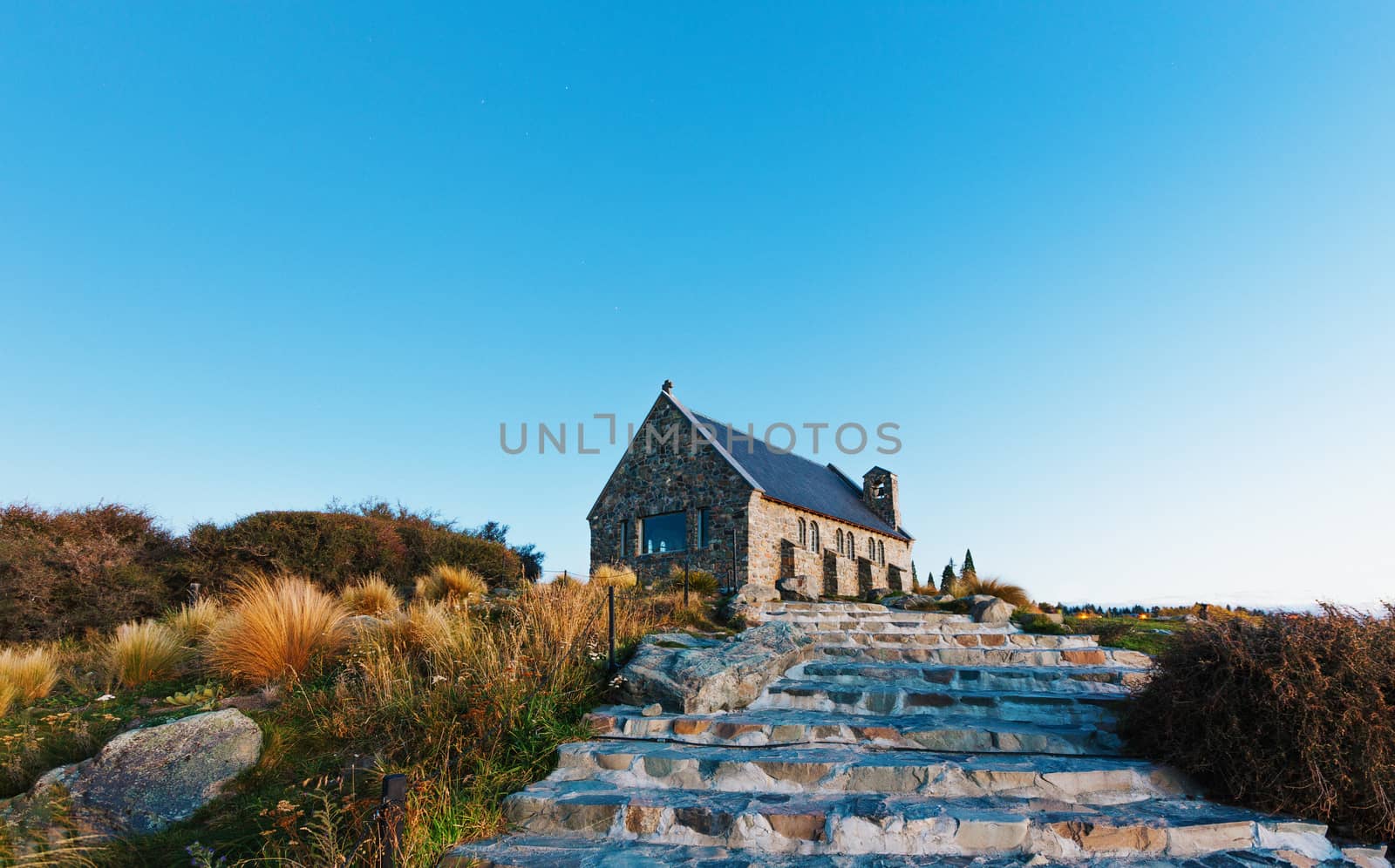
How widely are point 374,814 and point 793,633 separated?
534 centimetres

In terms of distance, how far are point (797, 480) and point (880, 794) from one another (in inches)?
805

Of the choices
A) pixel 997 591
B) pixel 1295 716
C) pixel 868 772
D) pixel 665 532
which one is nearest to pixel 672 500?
pixel 665 532

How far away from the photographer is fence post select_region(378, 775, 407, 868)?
11.6 ft

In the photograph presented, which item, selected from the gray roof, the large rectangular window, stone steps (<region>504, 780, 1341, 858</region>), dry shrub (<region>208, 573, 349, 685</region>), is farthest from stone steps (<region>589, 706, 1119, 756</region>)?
the large rectangular window

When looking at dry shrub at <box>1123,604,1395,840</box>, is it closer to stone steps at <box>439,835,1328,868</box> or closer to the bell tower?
stone steps at <box>439,835,1328,868</box>

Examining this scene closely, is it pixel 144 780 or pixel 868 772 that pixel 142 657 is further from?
pixel 868 772

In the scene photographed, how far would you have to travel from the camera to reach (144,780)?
16.0ft

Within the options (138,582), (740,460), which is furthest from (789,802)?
(740,460)

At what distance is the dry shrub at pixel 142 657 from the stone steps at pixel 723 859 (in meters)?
5.92

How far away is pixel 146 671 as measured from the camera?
7.70 metres

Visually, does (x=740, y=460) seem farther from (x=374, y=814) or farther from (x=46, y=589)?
(x=374, y=814)

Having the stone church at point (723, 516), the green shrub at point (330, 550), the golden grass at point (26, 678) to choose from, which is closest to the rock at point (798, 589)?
the stone church at point (723, 516)

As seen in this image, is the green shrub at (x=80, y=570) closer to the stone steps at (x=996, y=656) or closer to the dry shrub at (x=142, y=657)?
the dry shrub at (x=142, y=657)

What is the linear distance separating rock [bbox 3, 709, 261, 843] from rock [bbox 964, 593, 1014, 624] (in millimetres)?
11353
